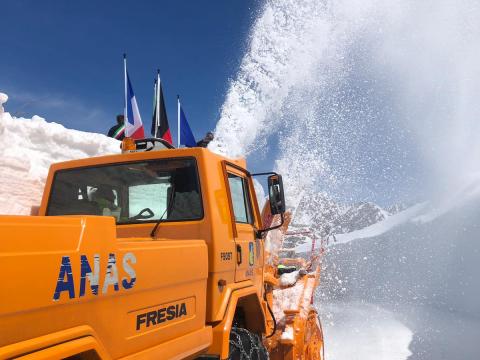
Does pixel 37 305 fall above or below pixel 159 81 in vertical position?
below

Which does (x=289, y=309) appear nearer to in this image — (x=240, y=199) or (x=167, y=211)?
(x=240, y=199)

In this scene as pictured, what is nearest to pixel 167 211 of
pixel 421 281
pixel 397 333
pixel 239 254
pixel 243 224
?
pixel 239 254

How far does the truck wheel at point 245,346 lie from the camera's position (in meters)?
3.27

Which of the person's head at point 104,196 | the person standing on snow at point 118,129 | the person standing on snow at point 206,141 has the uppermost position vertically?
the person standing on snow at point 118,129

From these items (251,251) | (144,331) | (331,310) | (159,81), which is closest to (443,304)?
(331,310)

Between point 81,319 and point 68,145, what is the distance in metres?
9.56

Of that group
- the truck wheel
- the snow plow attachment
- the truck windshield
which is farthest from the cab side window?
the snow plow attachment

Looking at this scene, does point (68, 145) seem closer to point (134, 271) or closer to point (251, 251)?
point (251, 251)

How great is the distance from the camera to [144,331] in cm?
218

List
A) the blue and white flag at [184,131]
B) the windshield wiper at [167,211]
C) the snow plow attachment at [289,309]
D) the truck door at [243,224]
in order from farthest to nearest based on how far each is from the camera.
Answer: the blue and white flag at [184,131] → the snow plow attachment at [289,309] → the truck door at [243,224] → the windshield wiper at [167,211]

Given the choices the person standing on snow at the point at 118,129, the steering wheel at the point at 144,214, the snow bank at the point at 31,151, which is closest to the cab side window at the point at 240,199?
the steering wheel at the point at 144,214

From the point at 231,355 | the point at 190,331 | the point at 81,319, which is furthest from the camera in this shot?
the point at 231,355

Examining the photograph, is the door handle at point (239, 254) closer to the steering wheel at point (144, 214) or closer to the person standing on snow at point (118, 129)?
the steering wheel at point (144, 214)

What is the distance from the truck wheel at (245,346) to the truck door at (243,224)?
16.1 inches
